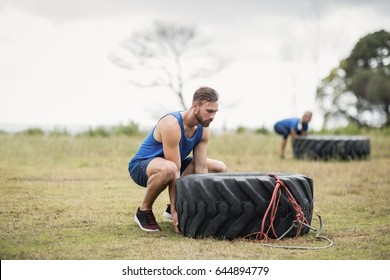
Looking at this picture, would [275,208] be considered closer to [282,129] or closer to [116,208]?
[116,208]

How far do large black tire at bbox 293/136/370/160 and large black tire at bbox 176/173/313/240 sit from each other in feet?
25.2

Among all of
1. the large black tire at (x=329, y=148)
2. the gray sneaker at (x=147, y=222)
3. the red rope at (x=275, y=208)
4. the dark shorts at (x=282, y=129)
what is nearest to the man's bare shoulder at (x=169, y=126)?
the gray sneaker at (x=147, y=222)

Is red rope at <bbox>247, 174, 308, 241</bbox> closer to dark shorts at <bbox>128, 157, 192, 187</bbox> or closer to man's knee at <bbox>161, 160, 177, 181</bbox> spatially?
man's knee at <bbox>161, 160, 177, 181</bbox>

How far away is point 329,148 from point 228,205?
8.01 m

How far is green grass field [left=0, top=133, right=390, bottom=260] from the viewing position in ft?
14.1

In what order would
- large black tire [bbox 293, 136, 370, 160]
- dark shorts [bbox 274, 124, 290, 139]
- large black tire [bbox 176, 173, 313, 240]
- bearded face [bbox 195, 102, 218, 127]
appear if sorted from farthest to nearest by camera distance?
dark shorts [bbox 274, 124, 290, 139] < large black tire [bbox 293, 136, 370, 160] < bearded face [bbox 195, 102, 218, 127] < large black tire [bbox 176, 173, 313, 240]

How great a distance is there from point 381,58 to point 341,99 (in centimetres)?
1005

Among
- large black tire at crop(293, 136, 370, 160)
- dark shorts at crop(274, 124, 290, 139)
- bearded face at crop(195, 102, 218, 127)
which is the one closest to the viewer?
bearded face at crop(195, 102, 218, 127)

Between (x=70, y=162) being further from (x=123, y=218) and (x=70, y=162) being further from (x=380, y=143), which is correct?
(x=380, y=143)

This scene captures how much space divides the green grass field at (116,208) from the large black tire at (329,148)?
12.9 inches

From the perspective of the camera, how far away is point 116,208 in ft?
20.5

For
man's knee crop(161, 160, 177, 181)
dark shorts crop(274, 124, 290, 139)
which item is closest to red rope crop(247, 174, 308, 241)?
man's knee crop(161, 160, 177, 181)

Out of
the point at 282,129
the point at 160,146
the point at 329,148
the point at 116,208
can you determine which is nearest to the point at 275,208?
the point at 160,146

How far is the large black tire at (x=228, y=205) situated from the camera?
4.53 metres
